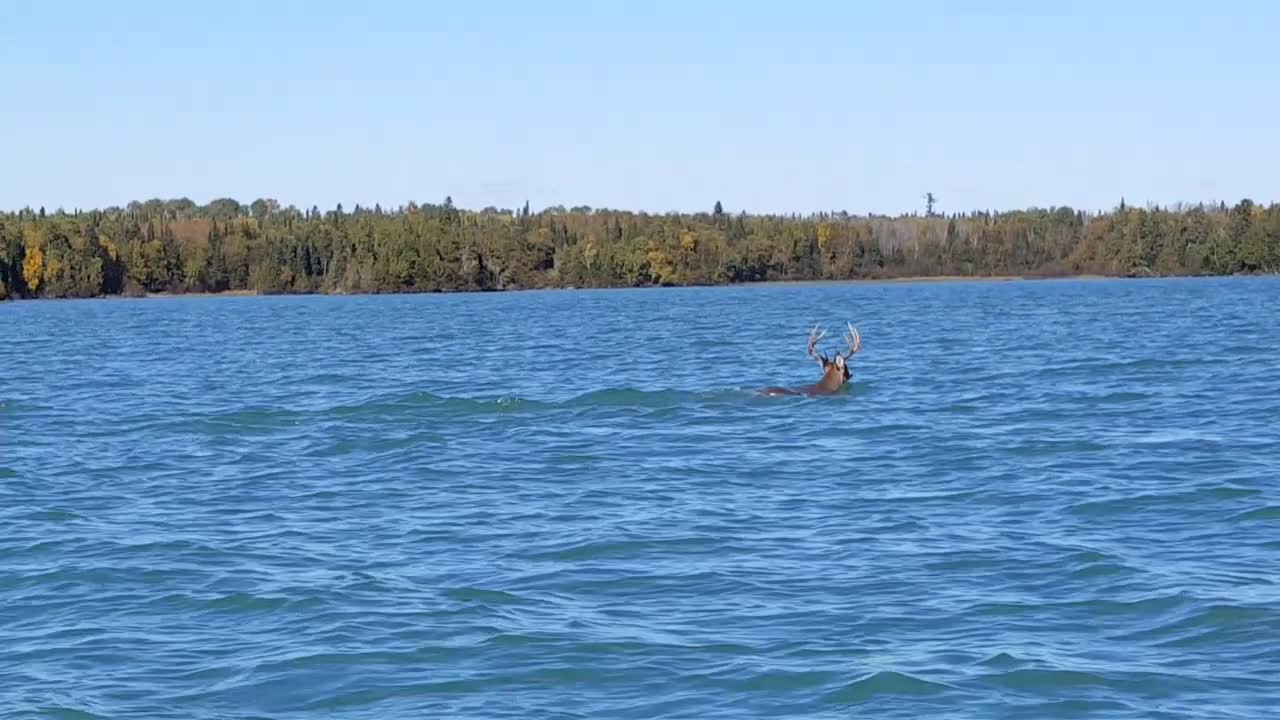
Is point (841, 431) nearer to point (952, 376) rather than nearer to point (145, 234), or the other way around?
point (952, 376)

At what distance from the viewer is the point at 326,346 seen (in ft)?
206

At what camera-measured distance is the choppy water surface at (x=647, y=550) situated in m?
13.1

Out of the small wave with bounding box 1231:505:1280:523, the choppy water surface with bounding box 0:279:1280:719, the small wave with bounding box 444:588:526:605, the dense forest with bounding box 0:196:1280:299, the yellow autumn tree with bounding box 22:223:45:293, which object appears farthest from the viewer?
the dense forest with bounding box 0:196:1280:299

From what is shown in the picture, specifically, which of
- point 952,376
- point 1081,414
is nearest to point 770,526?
point 1081,414

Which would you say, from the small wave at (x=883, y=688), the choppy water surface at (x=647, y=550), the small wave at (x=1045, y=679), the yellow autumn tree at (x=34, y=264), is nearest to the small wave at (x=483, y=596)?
the choppy water surface at (x=647, y=550)

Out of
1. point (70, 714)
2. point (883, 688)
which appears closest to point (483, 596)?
point (70, 714)

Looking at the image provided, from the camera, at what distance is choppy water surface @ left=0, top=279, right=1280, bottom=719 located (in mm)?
13148

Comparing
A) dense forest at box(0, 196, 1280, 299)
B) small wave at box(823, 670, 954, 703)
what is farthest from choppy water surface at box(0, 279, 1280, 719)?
dense forest at box(0, 196, 1280, 299)

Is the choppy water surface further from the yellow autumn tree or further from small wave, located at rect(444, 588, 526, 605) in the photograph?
the yellow autumn tree

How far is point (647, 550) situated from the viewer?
1811cm

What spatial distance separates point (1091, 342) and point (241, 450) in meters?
32.7

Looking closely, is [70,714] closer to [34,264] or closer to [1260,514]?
[1260,514]

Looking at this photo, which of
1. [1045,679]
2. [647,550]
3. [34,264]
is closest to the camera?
[1045,679]

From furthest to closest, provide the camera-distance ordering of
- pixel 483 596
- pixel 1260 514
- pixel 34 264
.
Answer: pixel 34 264 < pixel 1260 514 < pixel 483 596
